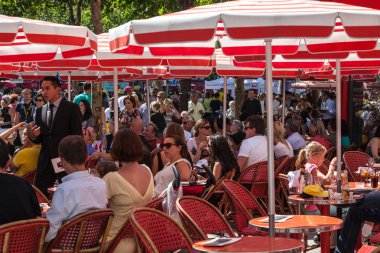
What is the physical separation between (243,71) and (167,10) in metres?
18.4

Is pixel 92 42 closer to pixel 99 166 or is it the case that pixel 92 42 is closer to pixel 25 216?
pixel 99 166

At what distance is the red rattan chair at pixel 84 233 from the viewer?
20.1 ft

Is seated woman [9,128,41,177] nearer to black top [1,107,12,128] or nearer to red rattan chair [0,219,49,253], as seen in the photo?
red rattan chair [0,219,49,253]

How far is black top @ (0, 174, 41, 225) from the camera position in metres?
5.93

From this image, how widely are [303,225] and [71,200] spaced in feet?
5.91

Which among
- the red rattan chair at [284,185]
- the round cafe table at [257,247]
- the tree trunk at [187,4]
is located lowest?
the red rattan chair at [284,185]

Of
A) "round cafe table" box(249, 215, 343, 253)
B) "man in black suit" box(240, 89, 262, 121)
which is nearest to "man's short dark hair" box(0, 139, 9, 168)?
"round cafe table" box(249, 215, 343, 253)

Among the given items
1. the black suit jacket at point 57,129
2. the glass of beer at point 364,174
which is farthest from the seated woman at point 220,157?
the black suit jacket at point 57,129

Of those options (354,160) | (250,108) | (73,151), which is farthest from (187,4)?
(73,151)

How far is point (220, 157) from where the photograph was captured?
1030 cm

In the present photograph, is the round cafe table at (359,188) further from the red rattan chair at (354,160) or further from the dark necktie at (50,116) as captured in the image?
the dark necktie at (50,116)

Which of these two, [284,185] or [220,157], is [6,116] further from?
[220,157]

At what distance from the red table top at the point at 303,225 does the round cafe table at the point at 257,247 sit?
569 mm

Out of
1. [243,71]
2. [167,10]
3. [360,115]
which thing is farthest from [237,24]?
[167,10]
